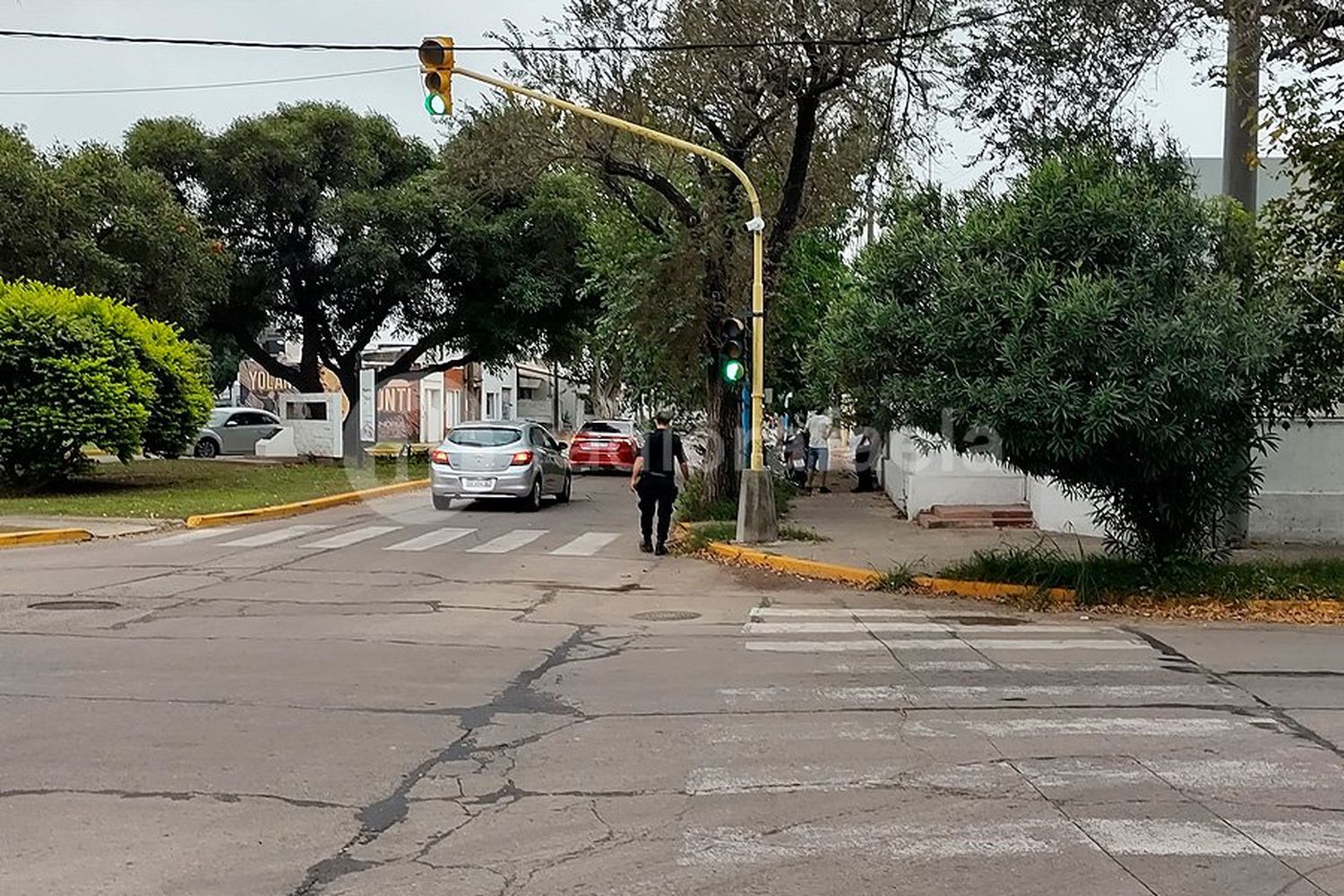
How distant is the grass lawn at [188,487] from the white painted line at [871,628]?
1246cm

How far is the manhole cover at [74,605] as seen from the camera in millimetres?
11547

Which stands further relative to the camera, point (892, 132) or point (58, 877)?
point (892, 132)

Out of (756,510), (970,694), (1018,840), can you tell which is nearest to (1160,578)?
(970,694)

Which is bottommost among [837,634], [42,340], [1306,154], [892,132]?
[837,634]

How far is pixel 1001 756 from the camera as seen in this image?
687 centimetres

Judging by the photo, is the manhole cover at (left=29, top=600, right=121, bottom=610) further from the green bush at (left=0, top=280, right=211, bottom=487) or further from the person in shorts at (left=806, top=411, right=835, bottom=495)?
the person in shorts at (left=806, top=411, right=835, bottom=495)

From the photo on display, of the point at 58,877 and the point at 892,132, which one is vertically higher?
the point at 892,132

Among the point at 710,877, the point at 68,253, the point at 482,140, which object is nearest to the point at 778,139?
the point at 482,140

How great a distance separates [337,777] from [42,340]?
62.2 feet

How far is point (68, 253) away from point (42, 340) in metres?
6.15

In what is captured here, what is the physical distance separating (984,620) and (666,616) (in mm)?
2972

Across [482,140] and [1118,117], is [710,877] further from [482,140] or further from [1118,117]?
[482,140]

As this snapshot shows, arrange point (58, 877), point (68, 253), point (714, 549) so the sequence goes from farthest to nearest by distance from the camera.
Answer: point (68, 253) < point (714, 549) < point (58, 877)

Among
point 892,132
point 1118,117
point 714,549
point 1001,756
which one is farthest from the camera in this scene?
point 892,132
